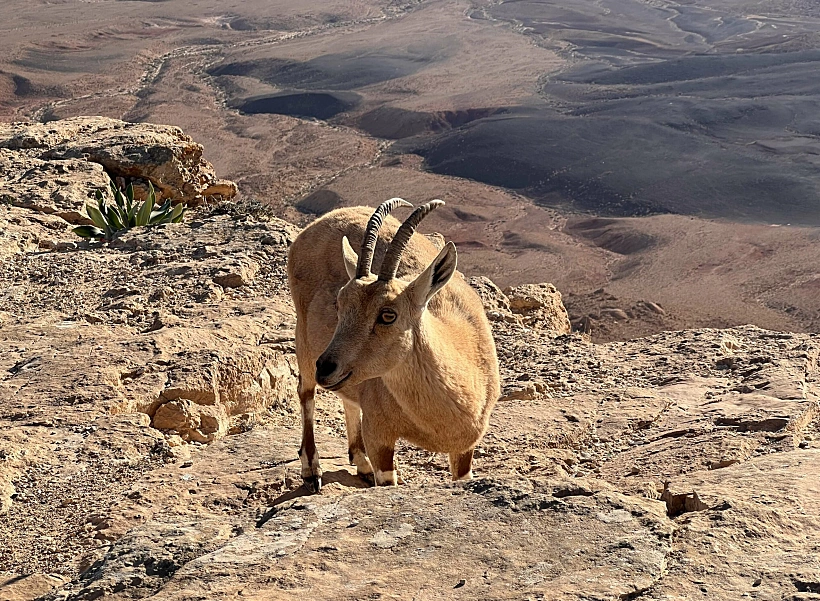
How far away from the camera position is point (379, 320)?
489 centimetres

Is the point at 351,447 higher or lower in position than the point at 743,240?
higher

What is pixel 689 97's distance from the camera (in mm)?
45688

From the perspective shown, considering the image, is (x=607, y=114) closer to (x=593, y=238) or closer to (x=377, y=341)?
(x=593, y=238)

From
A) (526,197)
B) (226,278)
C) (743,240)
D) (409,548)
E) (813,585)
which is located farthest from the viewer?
(526,197)

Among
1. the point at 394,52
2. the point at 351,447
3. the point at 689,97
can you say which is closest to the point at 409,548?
the point at 351,447

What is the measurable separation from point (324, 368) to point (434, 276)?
85cm

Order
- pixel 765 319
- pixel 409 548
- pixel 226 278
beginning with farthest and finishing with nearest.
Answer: pixel 765 319, pixel 226 278, pixel 409 548

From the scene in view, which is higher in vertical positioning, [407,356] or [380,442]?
[407,356]

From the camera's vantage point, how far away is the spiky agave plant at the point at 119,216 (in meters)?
11.9

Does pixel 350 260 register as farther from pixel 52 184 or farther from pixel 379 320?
pixel 52 184

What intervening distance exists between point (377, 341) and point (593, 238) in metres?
26.4

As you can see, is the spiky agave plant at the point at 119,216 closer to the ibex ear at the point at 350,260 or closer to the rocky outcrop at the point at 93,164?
the rocky outcrop at the point at 93,164

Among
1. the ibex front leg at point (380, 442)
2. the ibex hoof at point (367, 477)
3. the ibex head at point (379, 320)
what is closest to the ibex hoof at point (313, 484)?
the ibex hoof at point (367, 477)

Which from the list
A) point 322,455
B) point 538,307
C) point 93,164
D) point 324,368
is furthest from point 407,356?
point 93,164
